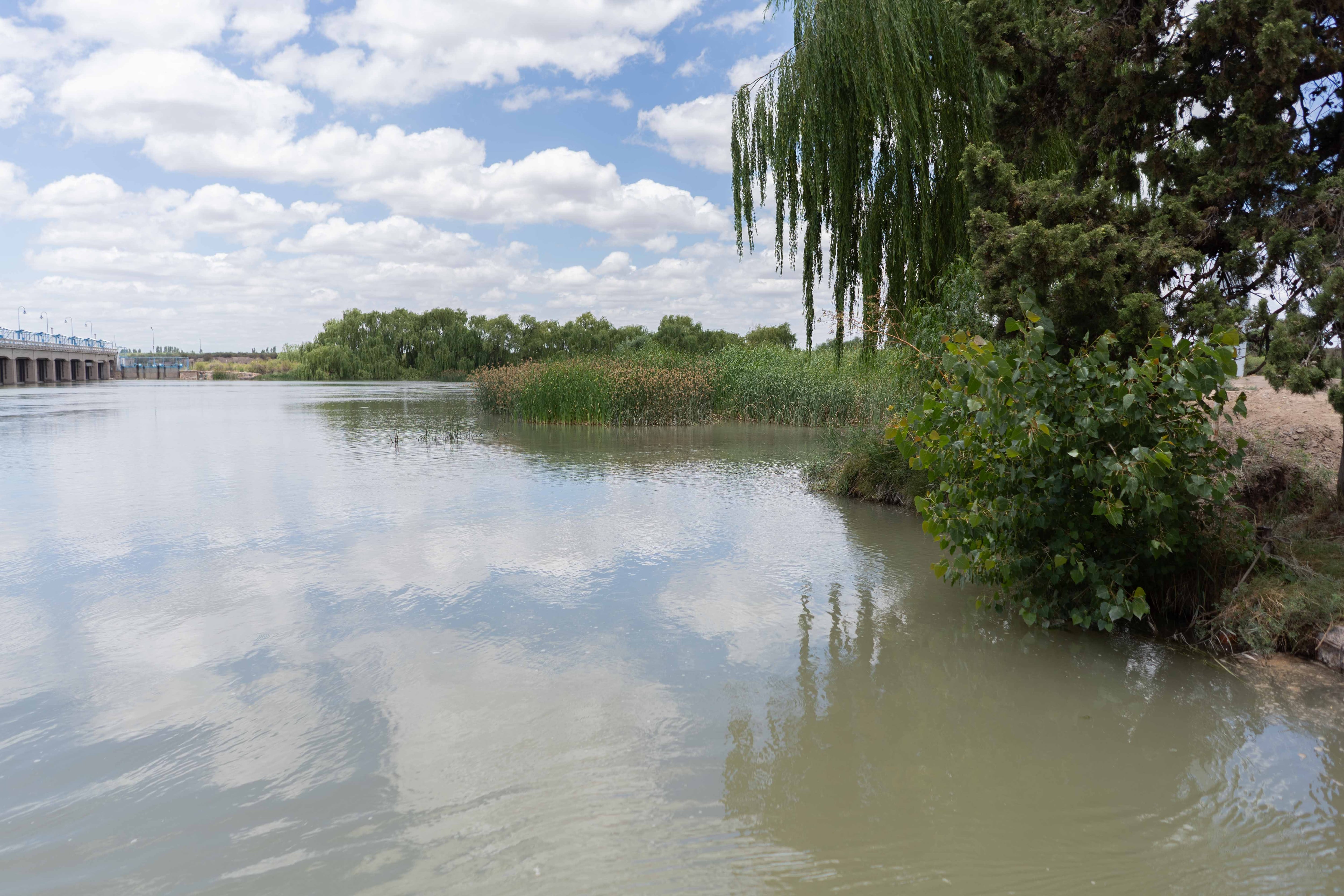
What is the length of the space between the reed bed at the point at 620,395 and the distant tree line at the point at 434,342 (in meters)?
42.3

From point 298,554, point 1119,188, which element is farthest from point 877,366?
point 298,554

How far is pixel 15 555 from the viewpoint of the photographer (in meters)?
6.55

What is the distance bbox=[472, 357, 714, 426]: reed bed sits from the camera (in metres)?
19.8

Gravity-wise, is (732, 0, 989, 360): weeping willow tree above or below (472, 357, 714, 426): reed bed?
above

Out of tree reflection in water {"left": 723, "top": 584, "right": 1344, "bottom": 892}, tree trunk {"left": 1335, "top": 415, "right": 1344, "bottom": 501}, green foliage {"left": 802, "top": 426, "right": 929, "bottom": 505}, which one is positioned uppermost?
tree trunk {"left": 1335, "top": 415, "right": 1344, "bottom": 501}

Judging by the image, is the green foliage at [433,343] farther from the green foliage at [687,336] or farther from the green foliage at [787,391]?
the green foliage at [787,391]

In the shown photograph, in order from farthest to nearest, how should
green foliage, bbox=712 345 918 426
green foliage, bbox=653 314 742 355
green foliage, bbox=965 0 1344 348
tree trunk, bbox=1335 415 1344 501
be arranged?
1. green foliage, bbox=653 314 742 355
2. green foliage, bbox=712 345 918 426
3. tree trunk, bbox=1335 415 1344 501
4. green foliage, bbox=965 0 1344 348

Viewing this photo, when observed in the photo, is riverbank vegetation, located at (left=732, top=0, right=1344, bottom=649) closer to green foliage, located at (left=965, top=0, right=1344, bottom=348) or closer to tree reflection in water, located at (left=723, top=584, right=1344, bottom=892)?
green foliage, located at (left=965, top=0, right=1344, bottom=348)

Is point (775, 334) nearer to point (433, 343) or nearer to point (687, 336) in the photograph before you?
point (687, 336)

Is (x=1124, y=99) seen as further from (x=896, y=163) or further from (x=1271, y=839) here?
(x=1271, y=839)

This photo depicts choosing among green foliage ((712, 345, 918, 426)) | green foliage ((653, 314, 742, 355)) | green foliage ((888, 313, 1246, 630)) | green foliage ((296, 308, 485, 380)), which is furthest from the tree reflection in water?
green foliage ((296, 308, 485, 380))

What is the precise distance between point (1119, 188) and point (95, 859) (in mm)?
6419

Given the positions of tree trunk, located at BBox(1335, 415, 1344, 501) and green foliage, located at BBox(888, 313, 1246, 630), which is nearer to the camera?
green foliage, located at BBox(888, 313, 1246, 630)

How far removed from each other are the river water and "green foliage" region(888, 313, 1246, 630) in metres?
0.44
